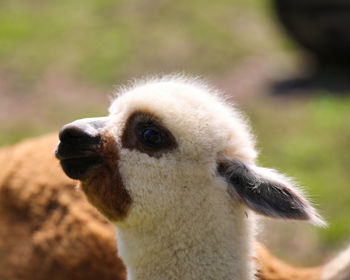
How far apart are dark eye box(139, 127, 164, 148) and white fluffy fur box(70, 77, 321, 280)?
0.19 feet

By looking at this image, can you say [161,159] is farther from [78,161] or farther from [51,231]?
[51,231]

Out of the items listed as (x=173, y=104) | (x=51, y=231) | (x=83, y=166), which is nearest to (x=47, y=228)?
(x=51, y=231)

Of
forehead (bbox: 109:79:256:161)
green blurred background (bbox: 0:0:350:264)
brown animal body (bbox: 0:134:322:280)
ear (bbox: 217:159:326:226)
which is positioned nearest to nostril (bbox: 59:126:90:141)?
forehead (bbox: 109:79:256:161)

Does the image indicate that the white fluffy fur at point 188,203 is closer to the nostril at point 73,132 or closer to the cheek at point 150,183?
the cheek at point 150,183

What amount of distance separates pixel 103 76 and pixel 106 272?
22.7ft

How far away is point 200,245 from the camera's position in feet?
8.71

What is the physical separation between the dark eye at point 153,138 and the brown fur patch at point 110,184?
15cm

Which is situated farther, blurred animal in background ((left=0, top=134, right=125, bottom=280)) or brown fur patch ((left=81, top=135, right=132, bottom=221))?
blurred animal in background ((left=0, top=134, right=125, bottom=280))

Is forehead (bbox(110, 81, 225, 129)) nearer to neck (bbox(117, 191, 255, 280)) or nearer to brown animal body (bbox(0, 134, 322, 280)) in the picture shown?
neck (bbox(117, 191, 255, 280))

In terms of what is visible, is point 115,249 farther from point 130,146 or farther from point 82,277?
point 130,146

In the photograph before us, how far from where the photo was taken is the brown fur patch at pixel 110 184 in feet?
8.75

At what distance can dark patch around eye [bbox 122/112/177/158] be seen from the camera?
8.73 feet

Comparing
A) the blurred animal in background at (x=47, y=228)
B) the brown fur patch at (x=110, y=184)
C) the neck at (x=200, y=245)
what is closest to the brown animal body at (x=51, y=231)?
the blurred animal in background at (x=47, y=228)

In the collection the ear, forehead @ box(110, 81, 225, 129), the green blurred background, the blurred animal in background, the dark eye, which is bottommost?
the blurred animal in background
